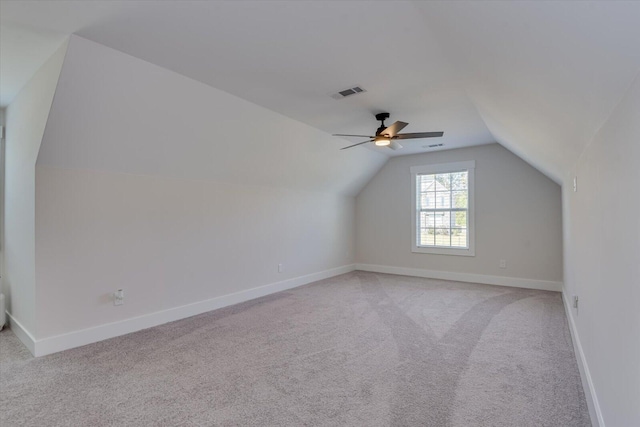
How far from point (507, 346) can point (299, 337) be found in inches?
79.4

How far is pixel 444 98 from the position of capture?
11.9 ft

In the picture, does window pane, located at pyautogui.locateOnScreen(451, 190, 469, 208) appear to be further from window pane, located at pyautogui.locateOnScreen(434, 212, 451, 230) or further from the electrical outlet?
the electrical outlet

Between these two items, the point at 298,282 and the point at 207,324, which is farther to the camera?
the point at 298,282

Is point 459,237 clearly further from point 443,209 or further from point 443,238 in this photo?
point 443,209

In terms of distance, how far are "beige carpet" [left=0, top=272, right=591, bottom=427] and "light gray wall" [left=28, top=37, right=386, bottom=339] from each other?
0.52 m

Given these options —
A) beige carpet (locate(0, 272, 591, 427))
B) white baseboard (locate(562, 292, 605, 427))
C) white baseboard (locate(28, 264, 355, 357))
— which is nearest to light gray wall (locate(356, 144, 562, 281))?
beige carpet (locate(0, 272, 591, 427))

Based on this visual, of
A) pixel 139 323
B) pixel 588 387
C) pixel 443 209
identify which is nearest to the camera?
pixel 588 387

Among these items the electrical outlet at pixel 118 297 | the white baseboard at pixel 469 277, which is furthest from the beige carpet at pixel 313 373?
the white baseboard at pixel 469 277

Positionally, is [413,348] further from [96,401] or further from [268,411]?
[96,401]

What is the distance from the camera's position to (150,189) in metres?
3.78

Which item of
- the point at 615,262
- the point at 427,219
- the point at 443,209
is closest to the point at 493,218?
the point at 443,209

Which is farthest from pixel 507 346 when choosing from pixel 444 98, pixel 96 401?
pixel 96 401

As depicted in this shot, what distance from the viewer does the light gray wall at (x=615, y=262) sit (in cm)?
Answer: 123

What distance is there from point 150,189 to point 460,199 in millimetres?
5313
